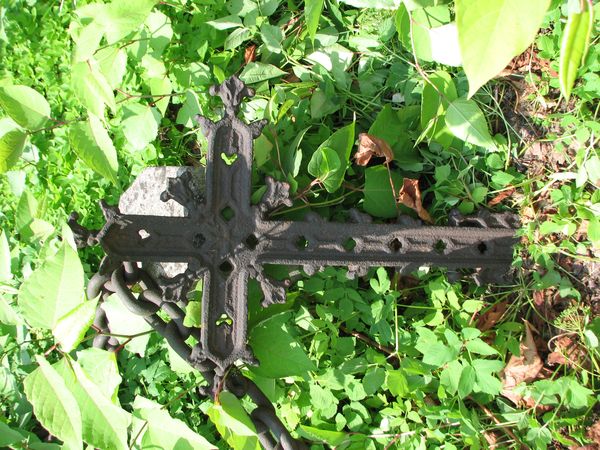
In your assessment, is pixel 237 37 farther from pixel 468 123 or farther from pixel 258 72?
pixel 468 123

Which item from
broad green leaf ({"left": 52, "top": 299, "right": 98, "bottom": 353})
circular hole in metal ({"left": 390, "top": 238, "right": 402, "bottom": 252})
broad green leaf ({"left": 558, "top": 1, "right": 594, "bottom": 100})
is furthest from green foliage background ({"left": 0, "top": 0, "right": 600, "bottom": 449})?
broad green leaf ({"left": 558, "top": 1, "right": 594, "bottom": 100})

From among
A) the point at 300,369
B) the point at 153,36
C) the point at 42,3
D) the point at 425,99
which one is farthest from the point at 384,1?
the point at 42,3

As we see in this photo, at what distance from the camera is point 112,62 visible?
1.36 m

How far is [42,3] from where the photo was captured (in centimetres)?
231

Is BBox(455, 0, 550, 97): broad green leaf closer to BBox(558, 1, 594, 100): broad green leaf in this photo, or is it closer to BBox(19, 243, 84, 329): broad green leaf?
BBox(558, 1, 594, 100): broad green leaf

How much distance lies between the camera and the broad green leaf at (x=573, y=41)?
1.29 feet

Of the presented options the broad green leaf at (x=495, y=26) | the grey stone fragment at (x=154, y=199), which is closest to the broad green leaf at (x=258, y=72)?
the grey stone fragment at (x=154, y=199)

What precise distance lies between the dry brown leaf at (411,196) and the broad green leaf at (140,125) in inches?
28.5

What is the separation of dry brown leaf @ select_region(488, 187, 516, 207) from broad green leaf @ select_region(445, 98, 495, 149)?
0.14 m

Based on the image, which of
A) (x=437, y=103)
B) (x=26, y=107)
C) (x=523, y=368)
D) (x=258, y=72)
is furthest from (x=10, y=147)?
(x=523, y=368)

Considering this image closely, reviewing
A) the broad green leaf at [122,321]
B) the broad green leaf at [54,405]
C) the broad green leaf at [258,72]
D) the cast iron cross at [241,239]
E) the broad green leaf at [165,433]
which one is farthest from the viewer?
the broad green leaf at [258,72]

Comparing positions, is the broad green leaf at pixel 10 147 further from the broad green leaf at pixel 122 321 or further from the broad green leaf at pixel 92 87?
the broad green leaf at pixel 122 321

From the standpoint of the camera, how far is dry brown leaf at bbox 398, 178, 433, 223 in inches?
50.1

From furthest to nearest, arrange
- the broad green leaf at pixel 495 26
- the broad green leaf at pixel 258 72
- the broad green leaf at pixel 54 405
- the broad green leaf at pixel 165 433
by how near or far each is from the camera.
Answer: the broad green leaf at pixel 258 72, the broad green leaf at pixel 165 433, the broad green leaf at pixel 54 405, the broad green leaf at pixel 495 26
